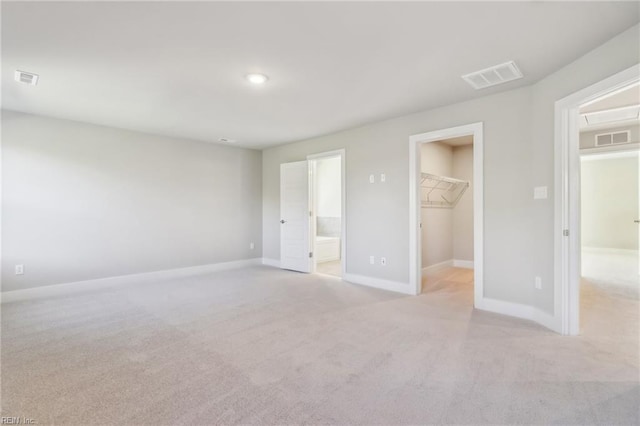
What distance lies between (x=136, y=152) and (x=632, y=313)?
6.88m

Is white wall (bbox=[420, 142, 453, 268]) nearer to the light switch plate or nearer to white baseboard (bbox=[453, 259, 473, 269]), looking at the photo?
white baseboard (bbox=[453, 259, 473, 269])

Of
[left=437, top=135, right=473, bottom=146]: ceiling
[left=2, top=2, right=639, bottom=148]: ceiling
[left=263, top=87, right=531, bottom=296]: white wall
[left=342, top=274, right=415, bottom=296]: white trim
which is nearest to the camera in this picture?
[left=2, top=2, right=639, bottom=148]: ceiling

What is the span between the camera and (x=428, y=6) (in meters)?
1.93

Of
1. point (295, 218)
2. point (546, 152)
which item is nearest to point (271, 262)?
point (295, 218)

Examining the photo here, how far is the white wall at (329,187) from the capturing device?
796cm

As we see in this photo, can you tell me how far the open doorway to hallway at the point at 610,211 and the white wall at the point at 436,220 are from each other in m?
2.09

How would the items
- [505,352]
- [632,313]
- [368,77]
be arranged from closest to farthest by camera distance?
1. [505,352]
2. [368,77]
3. [632,313]

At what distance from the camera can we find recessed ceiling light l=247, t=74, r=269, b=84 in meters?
2.92

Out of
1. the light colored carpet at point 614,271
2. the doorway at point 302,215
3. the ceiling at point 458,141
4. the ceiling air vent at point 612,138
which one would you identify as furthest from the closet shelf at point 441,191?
the light colored carpet at point 614,271

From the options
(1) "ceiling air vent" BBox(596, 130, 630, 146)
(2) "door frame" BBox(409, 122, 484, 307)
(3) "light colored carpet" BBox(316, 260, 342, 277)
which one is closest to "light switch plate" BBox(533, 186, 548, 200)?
(2) "door frame" BBox(409, 122, 484, 307)

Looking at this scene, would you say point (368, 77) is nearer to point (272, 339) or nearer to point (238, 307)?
point (272, 339)

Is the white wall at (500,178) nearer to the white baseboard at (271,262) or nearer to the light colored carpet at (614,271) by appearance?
the white baseboard at (271,262)

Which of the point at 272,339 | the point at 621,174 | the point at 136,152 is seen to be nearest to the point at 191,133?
the point at 136,152

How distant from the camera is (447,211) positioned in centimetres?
627
